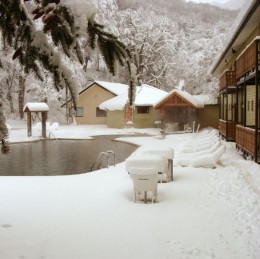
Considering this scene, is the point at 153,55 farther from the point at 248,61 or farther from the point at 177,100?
the point at 248,61

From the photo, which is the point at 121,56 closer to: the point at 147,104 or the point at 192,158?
the point at 192,158

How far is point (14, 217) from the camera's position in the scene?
743cm

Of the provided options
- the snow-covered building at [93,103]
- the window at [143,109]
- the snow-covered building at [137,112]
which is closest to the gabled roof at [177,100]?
the snow-covered building at [137,112]

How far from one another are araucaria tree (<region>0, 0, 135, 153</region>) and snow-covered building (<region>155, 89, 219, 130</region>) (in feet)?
101

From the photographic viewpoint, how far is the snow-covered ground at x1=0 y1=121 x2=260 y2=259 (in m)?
5.66

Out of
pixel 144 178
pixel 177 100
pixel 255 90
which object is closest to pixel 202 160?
pixel 255 90

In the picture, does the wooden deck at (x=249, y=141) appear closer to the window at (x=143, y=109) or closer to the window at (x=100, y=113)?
the window at (x=143, y=109)

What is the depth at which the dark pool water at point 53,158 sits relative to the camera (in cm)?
A: 1612

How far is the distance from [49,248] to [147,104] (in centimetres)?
3372

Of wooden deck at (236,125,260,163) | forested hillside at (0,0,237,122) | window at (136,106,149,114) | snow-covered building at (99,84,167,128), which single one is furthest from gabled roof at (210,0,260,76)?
forested hillside at (0,0,237,122)

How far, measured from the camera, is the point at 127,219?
7.13 m

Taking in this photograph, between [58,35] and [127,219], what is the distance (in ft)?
13.6

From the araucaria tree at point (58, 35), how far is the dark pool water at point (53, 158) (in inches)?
458

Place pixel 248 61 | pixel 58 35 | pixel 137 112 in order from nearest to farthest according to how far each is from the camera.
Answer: pixel 58 35, pixel 248 61, pixel 137 112
